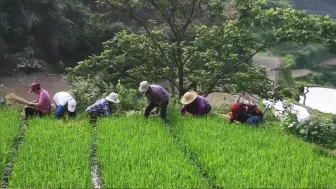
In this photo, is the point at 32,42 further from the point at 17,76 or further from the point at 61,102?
the point at 61,102

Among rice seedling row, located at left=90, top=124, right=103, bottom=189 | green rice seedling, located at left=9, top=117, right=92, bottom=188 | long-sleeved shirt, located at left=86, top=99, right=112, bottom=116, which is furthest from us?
long-sleeved shirt, located at left=86, top=99, right=112, bottom=116

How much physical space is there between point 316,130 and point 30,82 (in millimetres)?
13776

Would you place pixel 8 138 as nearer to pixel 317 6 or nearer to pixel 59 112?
pixel 59 112

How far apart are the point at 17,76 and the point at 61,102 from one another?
12362 millimetres

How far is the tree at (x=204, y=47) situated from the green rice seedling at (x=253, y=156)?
312 cm

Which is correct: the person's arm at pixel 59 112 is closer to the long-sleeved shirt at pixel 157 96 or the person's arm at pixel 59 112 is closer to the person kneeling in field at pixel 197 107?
the long-sleeved shirt at pixel 157 96

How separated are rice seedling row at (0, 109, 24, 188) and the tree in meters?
3.57

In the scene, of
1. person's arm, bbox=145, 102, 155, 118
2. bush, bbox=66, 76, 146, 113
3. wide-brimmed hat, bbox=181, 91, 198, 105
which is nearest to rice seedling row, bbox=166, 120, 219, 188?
person's arm, bbox=145, 102, 155, 118

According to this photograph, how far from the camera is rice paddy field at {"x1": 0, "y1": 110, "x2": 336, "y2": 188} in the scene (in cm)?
488

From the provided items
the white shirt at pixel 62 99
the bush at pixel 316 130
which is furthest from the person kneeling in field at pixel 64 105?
the bush at pixel 316 130

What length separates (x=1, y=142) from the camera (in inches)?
238

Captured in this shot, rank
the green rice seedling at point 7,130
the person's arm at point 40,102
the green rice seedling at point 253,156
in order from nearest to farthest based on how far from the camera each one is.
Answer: the green rice seedling at point 253,156, the green rice seedling at point 7,130, the person's arm at point 40,102

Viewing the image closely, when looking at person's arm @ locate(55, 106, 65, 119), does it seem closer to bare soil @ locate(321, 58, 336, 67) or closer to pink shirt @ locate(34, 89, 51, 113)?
pink shirt @ locate(34, 89, 51, 113)

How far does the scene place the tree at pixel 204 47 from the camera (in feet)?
33.3
